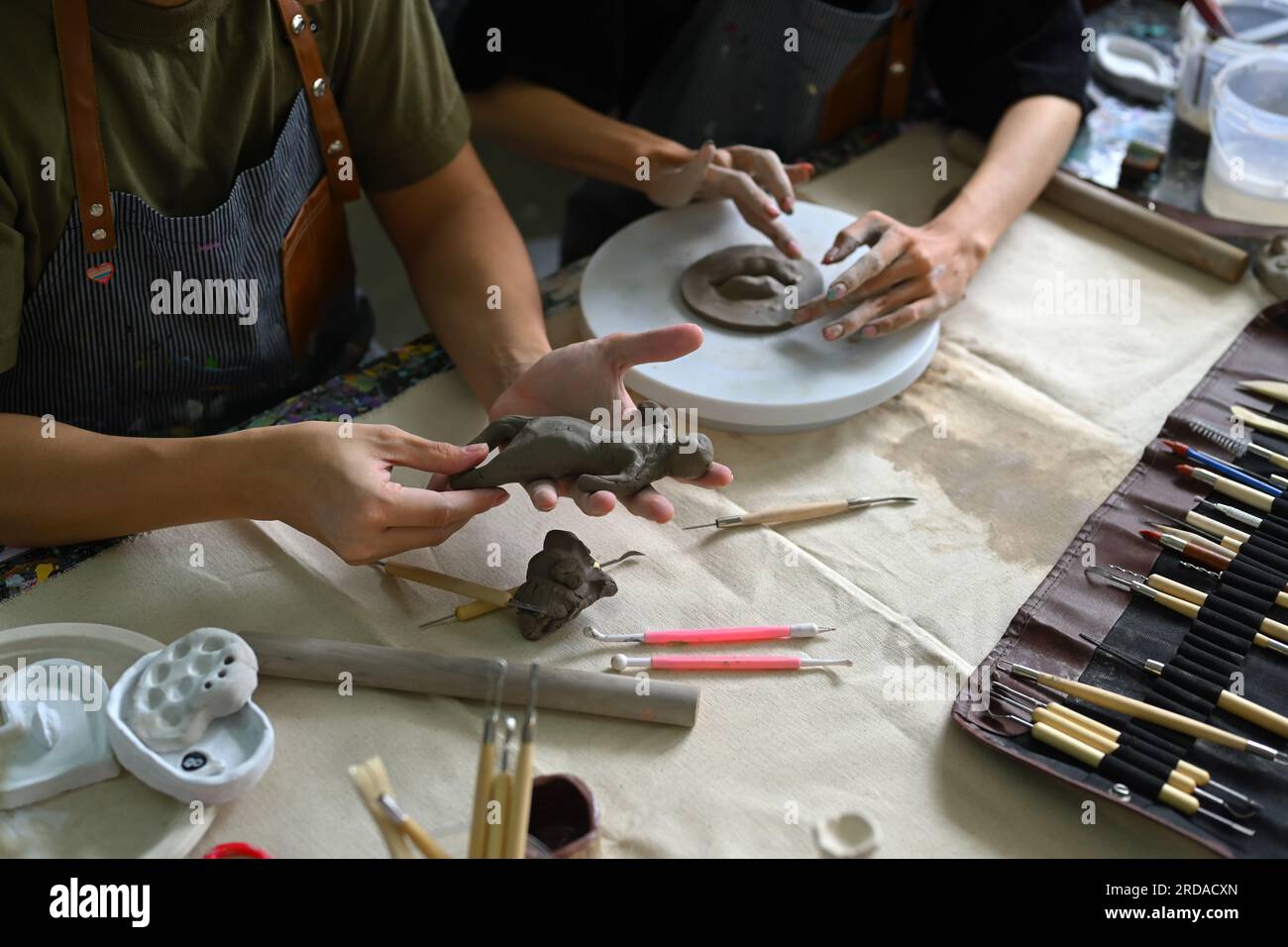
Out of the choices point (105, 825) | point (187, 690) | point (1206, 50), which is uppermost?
point (1206, 50)

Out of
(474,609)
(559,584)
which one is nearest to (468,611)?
(474,609)

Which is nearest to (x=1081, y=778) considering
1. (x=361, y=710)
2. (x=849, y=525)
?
(x=849, y=525)

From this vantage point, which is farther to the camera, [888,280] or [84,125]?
[888,280]

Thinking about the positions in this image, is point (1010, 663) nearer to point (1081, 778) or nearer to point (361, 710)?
point (1081, 778)

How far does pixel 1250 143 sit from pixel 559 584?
5.35 feet

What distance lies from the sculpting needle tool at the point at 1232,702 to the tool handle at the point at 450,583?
2.44ft

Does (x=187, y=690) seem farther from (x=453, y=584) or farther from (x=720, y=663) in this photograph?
(x=720, y=663)

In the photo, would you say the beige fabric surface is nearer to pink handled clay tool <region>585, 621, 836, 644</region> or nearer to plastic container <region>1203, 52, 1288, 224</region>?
pink handled clay tool <region>585, 621, 836, 644</region>

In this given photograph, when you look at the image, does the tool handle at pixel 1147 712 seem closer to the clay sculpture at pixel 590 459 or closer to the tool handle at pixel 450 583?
the clay sculpture at pixel 590 459

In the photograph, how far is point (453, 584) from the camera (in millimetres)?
1383

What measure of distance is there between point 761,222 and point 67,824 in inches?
52.0

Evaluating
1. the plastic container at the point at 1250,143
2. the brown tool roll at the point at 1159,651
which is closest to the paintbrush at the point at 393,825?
the brown tool roll at the point at 1159,651

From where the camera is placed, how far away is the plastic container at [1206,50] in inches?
87.7

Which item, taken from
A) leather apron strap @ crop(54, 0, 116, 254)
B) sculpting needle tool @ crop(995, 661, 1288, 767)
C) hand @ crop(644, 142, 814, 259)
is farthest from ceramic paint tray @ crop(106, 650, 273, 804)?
hand @ crop(644, 142, 814, 259)
